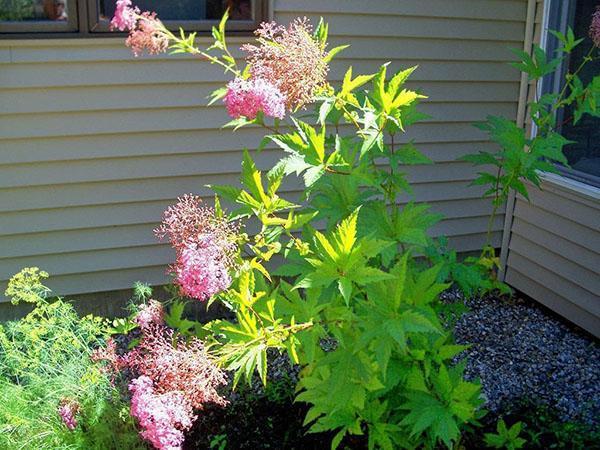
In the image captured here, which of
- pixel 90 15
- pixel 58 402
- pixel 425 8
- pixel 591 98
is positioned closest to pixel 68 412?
pixel 58 402

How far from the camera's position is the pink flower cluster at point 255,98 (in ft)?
7.07

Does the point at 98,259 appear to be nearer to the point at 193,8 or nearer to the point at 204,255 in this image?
the point at 193,8

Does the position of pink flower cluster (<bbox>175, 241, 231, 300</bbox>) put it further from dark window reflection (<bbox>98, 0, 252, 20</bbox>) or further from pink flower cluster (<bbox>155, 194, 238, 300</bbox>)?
dark window reflection (<bbox>98, 0, 252, 20</bbox>)

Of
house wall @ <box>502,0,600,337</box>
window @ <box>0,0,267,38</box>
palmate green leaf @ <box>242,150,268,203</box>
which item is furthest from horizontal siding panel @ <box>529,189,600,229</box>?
palmate green leaf @ <box>242,150,268,203</box>

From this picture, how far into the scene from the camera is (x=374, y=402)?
2.62 m

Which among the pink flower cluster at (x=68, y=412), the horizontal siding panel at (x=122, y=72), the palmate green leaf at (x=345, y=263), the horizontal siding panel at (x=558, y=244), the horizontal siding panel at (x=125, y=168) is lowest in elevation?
the pink flower cluster at (x=68, y=412)

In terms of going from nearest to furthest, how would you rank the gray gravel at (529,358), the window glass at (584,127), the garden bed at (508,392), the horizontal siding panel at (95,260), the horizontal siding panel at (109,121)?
the garden bed at (508,392), the gray gravel at (529,358), the horizontal siding panel at (109,121), the window glass at (584,127), the horizontal siding panel at (95,260)

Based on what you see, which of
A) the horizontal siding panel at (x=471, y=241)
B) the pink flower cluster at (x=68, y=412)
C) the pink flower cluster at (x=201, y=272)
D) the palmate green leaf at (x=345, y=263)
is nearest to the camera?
Answer: the palmate green leaf at (x=345, y=263)

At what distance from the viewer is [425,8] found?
4.36 meters

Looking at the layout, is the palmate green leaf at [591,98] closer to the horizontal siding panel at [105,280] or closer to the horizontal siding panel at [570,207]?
the horizontal siding panel at [570,207]

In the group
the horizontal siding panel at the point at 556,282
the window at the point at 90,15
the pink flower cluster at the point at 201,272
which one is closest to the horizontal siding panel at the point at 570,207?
the horizontal siding panel at the point at 556,282

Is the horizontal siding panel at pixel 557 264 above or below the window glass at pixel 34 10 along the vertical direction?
below

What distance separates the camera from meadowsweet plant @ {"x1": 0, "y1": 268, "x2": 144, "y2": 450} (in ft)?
9.29

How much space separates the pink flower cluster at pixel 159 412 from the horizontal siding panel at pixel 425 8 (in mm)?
2610
